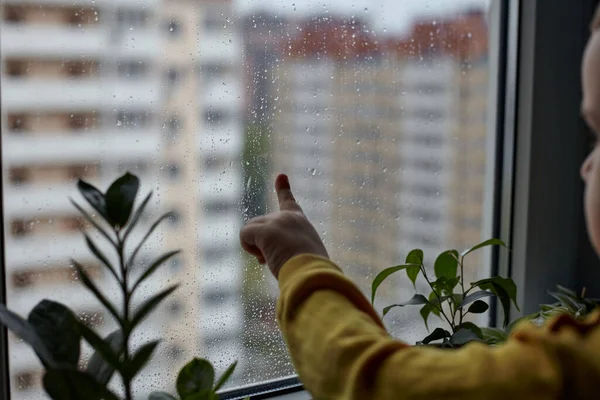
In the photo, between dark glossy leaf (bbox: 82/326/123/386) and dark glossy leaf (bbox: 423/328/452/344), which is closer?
dark glossy leaf (bbox: 82/326/123/386)

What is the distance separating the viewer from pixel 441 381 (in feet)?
1.55

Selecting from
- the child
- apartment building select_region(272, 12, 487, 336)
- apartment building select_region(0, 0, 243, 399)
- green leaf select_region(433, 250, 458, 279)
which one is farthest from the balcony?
green leaf select_region(433, 250, 458, 279)

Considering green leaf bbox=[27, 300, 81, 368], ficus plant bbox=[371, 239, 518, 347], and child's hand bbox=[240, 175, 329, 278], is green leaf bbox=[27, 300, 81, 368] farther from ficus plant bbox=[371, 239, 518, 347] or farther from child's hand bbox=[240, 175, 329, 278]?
ficus plant bbox=[371, 239, 518, 347]

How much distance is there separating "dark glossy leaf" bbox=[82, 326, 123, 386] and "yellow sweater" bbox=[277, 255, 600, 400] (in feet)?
0.47

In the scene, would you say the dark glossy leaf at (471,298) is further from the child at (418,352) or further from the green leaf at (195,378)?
the green leaf at (195,378)

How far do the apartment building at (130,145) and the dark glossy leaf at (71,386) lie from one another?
253mm

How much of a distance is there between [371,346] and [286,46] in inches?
18.5

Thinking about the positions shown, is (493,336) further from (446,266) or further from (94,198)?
(94,198)

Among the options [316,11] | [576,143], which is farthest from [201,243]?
[576,143]

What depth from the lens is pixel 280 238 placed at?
643mm

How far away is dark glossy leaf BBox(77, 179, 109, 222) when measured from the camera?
0.54 metres

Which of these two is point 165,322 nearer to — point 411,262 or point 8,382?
point 8,382

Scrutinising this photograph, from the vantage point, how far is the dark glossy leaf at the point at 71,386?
1.56 ft

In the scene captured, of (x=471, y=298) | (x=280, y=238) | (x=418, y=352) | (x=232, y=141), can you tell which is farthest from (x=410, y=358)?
(x=232, y=141)
